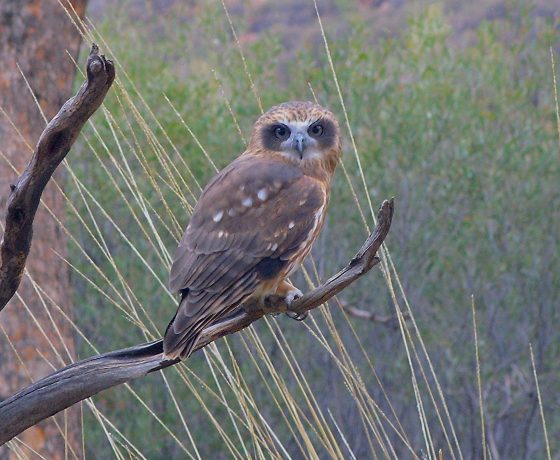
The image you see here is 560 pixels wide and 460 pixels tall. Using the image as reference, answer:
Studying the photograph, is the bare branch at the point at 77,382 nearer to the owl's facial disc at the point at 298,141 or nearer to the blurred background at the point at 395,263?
the owl's facial disc at the point at 298,141

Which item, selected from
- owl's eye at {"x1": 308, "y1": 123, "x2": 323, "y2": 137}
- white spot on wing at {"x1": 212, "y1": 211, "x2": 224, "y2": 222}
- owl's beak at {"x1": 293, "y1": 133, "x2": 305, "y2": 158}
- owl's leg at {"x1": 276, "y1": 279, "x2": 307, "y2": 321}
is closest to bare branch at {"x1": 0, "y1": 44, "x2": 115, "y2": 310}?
white spot on wing at {"x1": 212, "y1": 211, "x2": 224, "y2": 222}

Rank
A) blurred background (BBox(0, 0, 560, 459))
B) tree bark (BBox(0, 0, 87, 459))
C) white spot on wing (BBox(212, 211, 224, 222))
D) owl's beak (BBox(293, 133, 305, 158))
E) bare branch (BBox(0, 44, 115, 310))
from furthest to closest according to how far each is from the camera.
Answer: blurred background (BBox(0, 0, 560, 459)) → tree bark (BBox(0, 0, 87, 459)) → owl's beak (BBox(293, 133, 305, 158)) → white spot on wing (BBox(212, 211, 224, 222)) → bare branch (BBox(0, 44, 115, 310))

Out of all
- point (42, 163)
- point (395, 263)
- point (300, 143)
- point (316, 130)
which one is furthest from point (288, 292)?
point (395, 263)

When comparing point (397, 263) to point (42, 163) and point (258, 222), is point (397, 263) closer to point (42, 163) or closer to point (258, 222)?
point (258, 222)

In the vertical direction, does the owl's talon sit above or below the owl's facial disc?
below

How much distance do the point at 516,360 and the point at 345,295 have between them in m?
1.15

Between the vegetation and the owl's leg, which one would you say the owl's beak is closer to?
the owl's leg

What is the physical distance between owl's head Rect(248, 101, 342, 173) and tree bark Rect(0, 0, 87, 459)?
4.92ft

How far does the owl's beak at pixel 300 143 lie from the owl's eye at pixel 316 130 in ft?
0.20

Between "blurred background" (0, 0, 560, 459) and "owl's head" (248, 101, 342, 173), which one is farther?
"blurred background" (0, 0, 560, 459)

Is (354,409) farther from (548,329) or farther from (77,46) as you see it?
(77,46)

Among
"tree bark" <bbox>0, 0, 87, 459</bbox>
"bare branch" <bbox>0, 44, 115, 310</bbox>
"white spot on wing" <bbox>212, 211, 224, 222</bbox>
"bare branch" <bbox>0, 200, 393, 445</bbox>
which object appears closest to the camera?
"bare branch" <bbox>0, 44, 115, 310</bbox>

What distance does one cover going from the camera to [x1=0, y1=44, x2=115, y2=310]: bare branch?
1.88 metres

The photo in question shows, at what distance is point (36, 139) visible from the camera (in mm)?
4637
